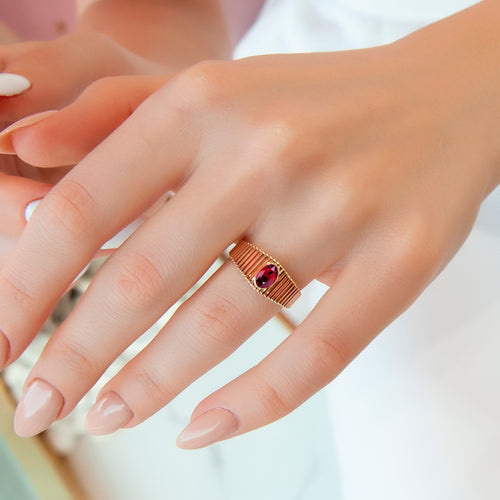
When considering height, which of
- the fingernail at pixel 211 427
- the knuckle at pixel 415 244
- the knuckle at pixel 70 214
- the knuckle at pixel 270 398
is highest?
the knuckle at pixel 415 244

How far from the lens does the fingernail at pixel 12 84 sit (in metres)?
0.62

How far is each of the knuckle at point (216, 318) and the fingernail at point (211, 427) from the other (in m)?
0.06

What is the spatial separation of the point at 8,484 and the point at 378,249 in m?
0.58

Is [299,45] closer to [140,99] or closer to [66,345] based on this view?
[140,99]

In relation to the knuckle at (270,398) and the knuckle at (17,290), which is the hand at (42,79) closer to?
the knuckle at (17,290)

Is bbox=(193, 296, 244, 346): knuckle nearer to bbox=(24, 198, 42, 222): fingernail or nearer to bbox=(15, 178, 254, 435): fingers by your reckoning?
bbox=(15, 178, 254, 435): fingers

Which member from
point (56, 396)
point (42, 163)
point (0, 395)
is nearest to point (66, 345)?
point (56, 396)

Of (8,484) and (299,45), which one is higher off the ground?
(299,45)

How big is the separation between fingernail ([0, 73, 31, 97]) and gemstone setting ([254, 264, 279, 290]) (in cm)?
35

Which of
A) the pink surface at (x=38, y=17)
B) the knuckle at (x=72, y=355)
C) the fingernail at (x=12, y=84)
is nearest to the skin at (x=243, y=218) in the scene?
the knuckle at (x=72, y=355)

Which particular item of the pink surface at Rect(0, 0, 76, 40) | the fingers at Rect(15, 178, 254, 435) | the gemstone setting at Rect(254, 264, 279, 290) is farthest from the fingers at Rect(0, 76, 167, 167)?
the pink surface at Rect(0, 0, 76, 40)

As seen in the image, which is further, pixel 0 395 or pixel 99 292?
pixel 0 395

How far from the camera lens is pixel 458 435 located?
2.24 ft

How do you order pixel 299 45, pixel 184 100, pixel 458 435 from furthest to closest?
1. pixel 299 45
2. pixel 458 435
3. pixel 184 100
